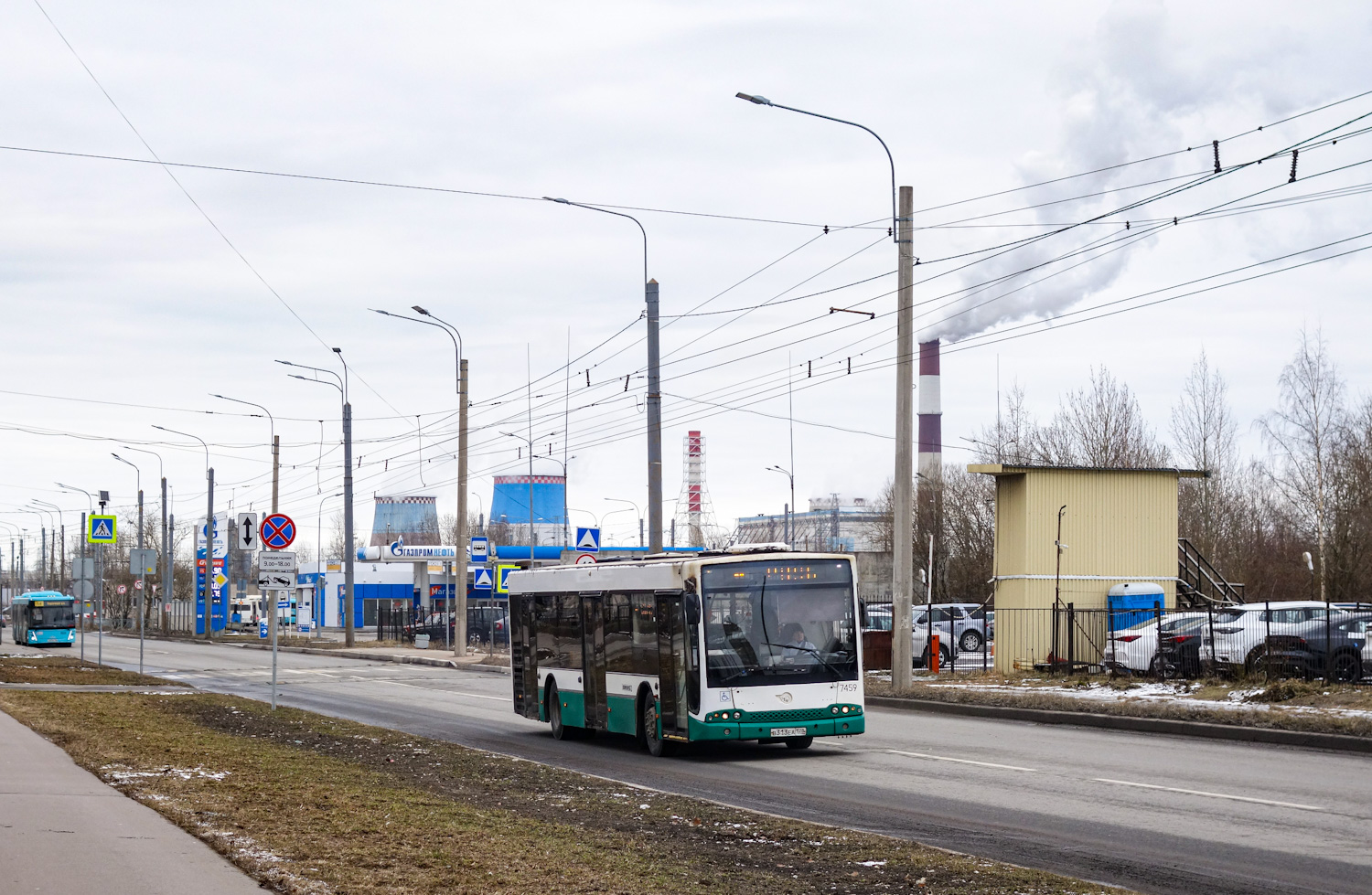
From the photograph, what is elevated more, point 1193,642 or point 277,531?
point 277,531

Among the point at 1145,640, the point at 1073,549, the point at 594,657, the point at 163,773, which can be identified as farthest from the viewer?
the point at 1073,549

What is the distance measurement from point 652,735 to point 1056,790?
20.5ft

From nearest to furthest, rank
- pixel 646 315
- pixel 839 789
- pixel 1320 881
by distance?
pixel 1320 881
pixel 839 789
pixel 646 315

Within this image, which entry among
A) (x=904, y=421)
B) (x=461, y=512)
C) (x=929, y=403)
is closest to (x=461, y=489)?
(x=461, y=512)

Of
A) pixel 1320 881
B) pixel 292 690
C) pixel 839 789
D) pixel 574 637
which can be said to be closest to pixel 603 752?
pixel 574 637

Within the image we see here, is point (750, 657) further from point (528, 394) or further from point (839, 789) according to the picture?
point (528, 394)

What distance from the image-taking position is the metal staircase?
3456cm

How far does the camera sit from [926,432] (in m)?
82.8

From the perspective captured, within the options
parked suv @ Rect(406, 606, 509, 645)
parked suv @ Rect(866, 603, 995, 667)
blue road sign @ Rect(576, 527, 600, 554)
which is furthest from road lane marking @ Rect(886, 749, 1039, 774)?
parked suv @ Rect(406, 606, 509, 645)

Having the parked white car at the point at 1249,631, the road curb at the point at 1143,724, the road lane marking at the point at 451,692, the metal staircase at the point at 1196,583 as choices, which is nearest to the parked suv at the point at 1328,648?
the parked white car at the point at 1249,631

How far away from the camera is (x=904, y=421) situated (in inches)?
1073

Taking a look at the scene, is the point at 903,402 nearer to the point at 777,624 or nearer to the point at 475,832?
the point at 777,624

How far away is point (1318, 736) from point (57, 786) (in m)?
14.5

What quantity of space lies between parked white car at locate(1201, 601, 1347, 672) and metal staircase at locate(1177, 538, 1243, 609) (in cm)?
631
